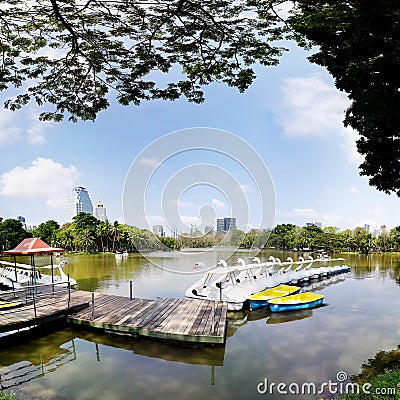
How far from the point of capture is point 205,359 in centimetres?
735

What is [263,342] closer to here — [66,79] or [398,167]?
[398,167]

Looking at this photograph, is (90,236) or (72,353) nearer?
(72,353)

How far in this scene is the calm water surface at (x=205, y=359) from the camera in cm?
618

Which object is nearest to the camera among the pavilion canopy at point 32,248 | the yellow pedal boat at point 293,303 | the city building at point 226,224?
the pavilion canopy at point 32,248

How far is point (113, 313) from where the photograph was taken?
941cm

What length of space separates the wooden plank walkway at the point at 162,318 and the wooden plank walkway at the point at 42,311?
31 cm

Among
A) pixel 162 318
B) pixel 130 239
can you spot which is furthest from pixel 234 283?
pixel 130 239

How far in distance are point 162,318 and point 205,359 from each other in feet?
6.55

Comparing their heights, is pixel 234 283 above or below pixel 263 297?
above

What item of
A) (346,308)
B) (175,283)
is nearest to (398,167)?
(346,308)

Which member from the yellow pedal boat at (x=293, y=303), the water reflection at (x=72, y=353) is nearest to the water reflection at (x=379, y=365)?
the water reflection at (x=72, y=353)

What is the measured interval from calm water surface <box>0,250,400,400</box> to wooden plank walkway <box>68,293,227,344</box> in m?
0.34

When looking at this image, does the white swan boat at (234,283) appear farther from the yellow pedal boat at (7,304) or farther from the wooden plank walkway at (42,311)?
the yellow pedal boat at (7,304)

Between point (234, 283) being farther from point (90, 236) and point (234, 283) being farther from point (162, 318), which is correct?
point (90, 236)
